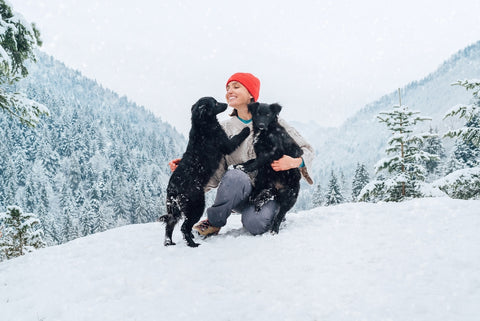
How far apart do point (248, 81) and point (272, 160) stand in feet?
3.73

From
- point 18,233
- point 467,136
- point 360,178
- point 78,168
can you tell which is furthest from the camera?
point 78,168

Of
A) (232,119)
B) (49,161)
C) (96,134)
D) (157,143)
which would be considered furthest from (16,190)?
(232,119)

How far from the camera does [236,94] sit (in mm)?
4000

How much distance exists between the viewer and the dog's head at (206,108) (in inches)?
141

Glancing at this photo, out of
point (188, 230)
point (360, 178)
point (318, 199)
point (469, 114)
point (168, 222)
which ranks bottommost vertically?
point (318, 199)

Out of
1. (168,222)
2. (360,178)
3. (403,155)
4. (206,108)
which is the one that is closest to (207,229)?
(168,222)

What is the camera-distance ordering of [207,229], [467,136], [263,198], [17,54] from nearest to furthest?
[263,198] < [207,229] < [17,54] < [467,136]

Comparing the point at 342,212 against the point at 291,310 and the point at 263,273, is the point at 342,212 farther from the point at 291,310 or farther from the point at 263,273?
the point at 291,310

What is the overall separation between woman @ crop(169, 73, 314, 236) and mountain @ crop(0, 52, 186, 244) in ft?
197

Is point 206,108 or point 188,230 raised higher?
point 206,108

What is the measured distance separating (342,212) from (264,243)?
168 centimetres

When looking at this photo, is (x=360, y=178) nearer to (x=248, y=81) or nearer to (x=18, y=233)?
(x=18, y=233)

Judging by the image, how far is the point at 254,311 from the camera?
6.63ft

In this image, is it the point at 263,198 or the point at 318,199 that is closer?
the point at 263,198
